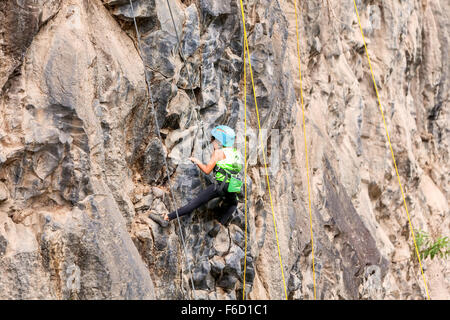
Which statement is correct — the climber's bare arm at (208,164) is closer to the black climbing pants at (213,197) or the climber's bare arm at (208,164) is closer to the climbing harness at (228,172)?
the climbing harness at (228,172)

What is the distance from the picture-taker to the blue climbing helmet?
26.9ft

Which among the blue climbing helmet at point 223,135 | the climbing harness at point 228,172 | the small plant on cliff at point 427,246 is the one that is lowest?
the small plant on cliff at point 427,246

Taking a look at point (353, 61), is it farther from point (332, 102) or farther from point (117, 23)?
point (117, 23)

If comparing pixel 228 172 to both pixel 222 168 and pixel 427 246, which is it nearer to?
pixel 222 168

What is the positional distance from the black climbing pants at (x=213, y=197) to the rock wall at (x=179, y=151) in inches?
5.3

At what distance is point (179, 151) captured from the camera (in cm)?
811

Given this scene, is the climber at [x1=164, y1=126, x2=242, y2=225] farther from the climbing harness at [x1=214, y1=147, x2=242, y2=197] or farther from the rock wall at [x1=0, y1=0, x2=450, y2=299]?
the rock wall at [x1=0, y1=0, x2=450, y2=299]

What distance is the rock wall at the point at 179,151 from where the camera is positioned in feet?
20.7

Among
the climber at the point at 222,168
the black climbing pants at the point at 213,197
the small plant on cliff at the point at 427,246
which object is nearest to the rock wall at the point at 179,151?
the black climbing pants at the point at 213,197

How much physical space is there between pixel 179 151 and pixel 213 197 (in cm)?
74

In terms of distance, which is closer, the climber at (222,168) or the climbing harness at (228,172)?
the climber at (222,168)

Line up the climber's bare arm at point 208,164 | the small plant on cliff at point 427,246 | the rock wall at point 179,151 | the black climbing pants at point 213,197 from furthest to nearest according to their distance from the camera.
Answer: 1. the small plant on cliff at point 427,246
2. the climber's bare arm at point 208,164
3. the black climbing pants at point 213,197
4. the rock wall at point 179,151

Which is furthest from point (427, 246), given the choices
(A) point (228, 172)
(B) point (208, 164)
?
(B) point (208, 164)

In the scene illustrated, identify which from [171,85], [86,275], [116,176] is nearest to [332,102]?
[171,85]
